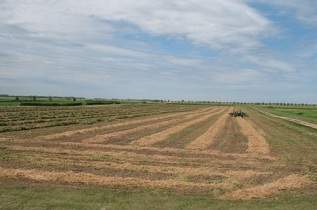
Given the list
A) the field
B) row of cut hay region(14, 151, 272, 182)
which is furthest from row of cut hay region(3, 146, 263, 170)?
row of cut hay region(14, 151, 272, 182)

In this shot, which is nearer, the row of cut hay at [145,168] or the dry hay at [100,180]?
the dry hay at [100,180]

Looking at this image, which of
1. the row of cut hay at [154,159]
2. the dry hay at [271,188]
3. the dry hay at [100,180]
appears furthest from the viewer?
the row of cut hay at [154,159]

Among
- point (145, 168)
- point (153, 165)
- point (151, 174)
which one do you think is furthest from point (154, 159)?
point (151, 174)

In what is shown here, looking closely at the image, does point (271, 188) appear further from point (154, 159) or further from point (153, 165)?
point (154, 159)

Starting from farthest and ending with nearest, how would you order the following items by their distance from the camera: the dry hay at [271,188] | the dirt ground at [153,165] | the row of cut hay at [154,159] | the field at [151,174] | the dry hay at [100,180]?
the row of cut hay at [154,159]
the dirt ground at [153,165]
the dry hay at [100,180]
the dry hay at [271,188]
the field at [151,174]

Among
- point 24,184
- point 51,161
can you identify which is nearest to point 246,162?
point 51,161

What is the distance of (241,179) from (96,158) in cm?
601

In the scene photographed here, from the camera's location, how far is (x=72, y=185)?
45.9ft

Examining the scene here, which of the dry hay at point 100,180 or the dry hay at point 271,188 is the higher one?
the dry hay at point 100,180

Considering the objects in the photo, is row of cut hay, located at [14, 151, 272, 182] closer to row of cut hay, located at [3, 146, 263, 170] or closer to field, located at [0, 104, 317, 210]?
field, located at [0, 104, 317, 210]

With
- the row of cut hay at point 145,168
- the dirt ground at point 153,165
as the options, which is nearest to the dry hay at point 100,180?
the dirt ground at point 153,165

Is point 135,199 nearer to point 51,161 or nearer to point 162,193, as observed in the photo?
point 162,193

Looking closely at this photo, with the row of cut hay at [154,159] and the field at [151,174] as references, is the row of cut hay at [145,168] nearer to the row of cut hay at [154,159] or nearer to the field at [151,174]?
the field at [151,174]

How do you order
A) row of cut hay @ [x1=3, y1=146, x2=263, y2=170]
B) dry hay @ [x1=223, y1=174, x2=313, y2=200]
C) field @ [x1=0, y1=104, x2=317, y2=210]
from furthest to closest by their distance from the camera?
row of cut hay @ [x1=3, y1=146, x2=263, y2=170] → dry hay @ [x1=223, y1=174, x2=313, y2=200] → field @ [x1=0, y1=104, x2=317, y2=210]
